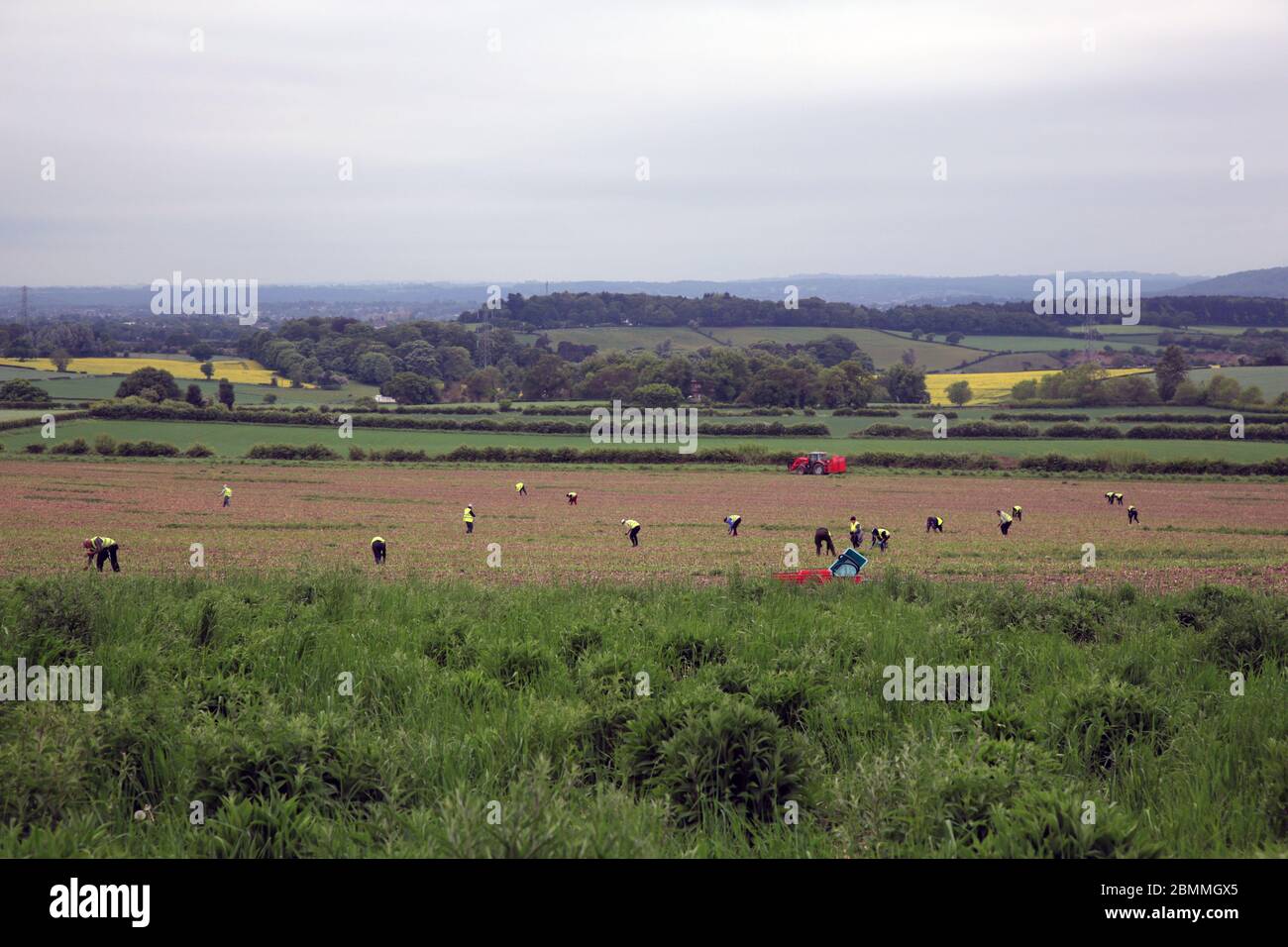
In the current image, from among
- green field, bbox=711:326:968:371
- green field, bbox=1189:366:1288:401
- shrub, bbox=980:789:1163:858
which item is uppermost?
green field, bbox=711:326:968:371

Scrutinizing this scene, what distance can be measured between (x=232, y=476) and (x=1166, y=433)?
63.3 metres

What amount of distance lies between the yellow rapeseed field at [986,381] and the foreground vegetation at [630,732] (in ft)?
298

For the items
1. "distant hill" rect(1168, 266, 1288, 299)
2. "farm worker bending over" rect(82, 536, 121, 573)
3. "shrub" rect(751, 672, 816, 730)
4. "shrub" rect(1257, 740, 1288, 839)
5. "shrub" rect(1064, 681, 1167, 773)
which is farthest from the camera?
"distant hill" rect(1168, 266, 1288, 299)

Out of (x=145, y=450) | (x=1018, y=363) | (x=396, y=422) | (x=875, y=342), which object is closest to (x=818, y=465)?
(x=396, y=422)

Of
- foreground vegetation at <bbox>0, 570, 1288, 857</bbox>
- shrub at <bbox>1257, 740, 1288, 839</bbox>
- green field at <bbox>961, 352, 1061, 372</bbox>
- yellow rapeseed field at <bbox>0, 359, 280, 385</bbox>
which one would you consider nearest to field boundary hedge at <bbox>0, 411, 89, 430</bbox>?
yellow rapeseed field at <bbox>0, 359, 280, 385</bbox>

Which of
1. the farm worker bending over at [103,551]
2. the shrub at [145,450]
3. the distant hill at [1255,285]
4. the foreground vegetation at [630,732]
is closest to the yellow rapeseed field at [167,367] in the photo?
the shrub at [145,450]

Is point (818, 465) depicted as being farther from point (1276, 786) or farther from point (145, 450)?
point (1276, 786)

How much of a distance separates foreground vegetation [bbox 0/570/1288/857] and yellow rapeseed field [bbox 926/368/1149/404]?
3571 inches

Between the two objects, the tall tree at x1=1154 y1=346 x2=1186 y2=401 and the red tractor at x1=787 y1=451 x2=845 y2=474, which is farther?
the tall tree at x1=1154 y1=346 x2=1186 y2=401

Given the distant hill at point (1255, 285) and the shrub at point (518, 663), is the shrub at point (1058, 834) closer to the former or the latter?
the shrub at point (518, 663)

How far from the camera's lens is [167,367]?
102188 mm

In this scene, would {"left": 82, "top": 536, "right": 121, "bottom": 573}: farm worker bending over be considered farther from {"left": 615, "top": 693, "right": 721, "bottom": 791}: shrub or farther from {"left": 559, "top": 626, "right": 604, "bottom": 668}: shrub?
{"left": 615, "top": 693, "right": 721, "bottom": 791}: shrub

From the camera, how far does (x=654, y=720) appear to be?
6.27m

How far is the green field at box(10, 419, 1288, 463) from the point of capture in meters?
60.6
